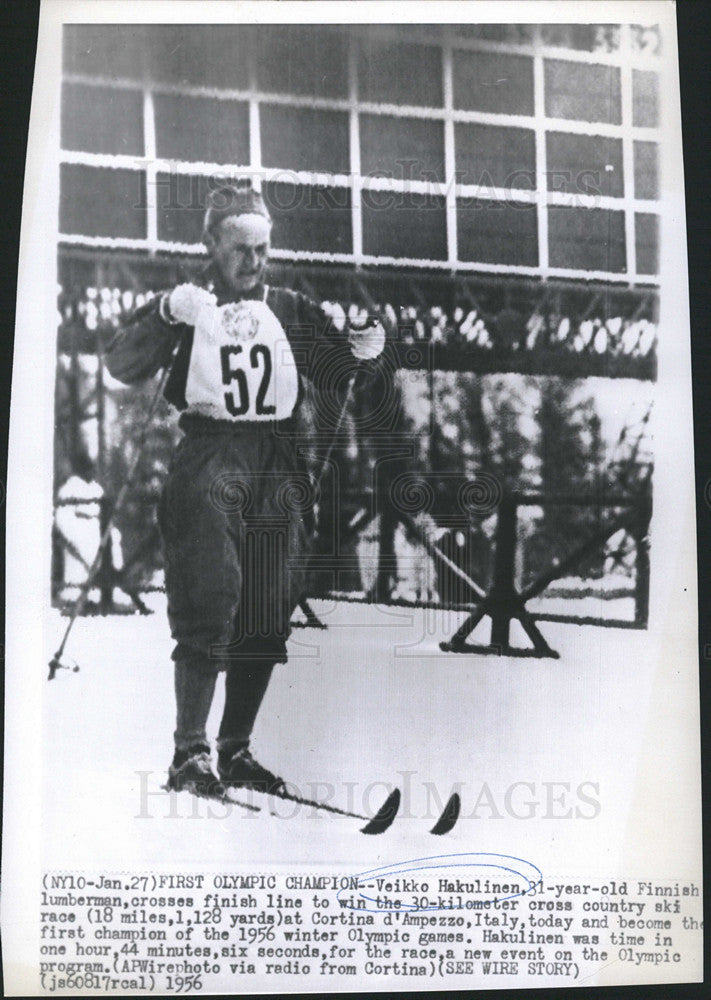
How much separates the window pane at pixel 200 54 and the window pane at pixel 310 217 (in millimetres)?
182

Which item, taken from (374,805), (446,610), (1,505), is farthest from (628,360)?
(1,505)

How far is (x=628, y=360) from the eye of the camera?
1.17 metres

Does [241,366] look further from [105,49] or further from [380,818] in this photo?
[380,818]

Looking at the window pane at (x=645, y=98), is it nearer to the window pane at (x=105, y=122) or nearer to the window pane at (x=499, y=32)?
the window pane at (x=499, y=32)

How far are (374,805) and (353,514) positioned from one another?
17.6 inches

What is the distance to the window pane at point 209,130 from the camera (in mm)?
1148

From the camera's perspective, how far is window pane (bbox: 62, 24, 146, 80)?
1.15 meters

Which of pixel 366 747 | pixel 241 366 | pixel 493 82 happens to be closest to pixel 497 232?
pixel 493 82

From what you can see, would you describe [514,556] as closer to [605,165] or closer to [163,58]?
[605,165]

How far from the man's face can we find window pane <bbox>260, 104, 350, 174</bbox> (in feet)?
0.33

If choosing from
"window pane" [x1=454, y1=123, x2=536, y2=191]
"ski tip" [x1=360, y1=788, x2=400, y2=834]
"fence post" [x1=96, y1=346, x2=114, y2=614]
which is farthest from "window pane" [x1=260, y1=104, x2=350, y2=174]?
"ski tip" [x1=360, y1=788, x2=400, y2=834]

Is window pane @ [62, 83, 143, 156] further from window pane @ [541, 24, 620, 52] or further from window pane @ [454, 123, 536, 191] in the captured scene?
window pane @ [541, 24, 620, 52]

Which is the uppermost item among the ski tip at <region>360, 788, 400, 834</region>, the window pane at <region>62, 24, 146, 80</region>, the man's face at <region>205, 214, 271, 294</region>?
the window pane at <region>62, 24, 146, 80</region>

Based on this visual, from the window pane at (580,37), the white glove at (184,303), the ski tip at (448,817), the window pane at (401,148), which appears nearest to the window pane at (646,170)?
the window pane at (580,37)
